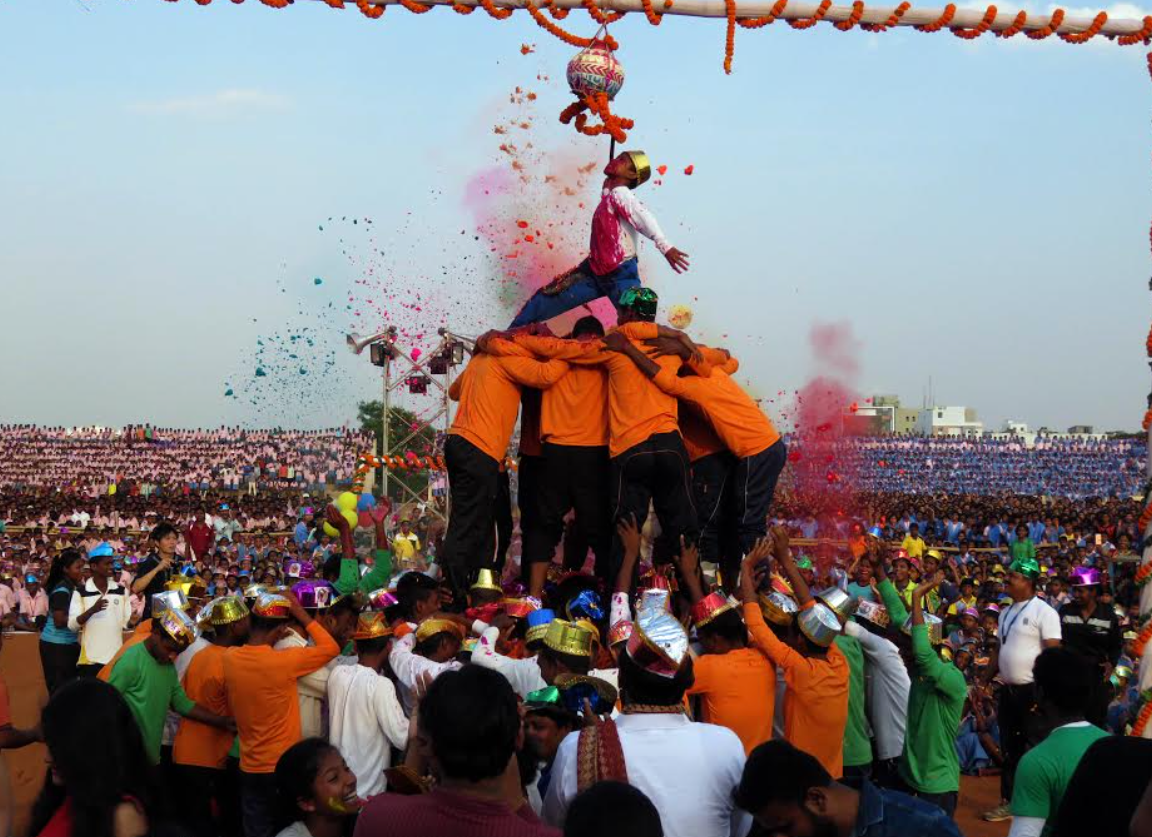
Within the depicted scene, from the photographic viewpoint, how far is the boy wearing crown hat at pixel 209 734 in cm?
608

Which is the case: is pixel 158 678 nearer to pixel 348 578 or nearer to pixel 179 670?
pixel 179 670

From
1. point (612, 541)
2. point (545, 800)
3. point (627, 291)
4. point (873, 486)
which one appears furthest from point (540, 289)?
point (873, 486)

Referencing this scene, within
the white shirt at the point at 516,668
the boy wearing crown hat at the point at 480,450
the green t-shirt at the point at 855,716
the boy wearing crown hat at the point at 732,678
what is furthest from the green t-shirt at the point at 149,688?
the green t-shirt at the point at 855,716

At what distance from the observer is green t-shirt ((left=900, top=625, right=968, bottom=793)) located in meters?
6.37

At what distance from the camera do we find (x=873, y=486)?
34875 millimetres

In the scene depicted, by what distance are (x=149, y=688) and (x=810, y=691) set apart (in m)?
3.02

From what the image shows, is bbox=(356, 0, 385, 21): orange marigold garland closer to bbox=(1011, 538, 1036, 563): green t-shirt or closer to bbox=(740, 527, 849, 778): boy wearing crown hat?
bbox=(740, 527, 849, 778): boy wearing crown hat

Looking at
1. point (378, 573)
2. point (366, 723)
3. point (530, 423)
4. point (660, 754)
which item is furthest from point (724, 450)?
point (660, 754)

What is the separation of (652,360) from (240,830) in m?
3.59

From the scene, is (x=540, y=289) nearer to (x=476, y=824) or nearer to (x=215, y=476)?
(x=476, y=824)

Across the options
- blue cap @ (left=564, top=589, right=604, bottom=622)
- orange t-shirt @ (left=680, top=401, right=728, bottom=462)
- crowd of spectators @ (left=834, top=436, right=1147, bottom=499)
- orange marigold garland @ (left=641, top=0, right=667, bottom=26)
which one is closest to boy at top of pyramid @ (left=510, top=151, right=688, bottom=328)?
orange t-shirt @ (left=680, top=401, right=728, bottom=462)

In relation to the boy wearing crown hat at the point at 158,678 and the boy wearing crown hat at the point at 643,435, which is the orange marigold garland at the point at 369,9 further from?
the boy wearing crown hat at the point at 158,678

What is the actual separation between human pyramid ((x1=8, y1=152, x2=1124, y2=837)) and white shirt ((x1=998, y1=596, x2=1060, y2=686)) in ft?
0.06

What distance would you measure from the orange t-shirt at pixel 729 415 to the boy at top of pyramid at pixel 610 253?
0.80m
